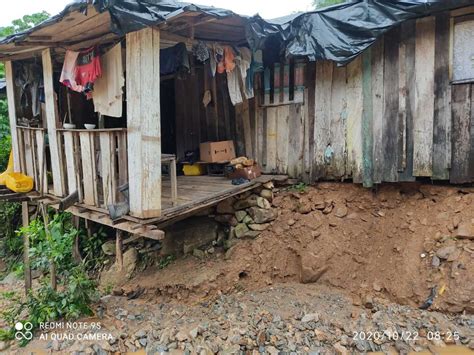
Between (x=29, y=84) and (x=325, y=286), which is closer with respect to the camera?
(x=325, y=286)

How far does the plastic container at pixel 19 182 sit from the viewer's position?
17.9 ft

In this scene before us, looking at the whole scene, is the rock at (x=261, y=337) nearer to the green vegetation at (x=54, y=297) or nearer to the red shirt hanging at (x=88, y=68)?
the green vegetation at (x=54, y=297)

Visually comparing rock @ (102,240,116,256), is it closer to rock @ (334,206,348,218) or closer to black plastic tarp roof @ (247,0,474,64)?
rock @ (334,206,348,218)

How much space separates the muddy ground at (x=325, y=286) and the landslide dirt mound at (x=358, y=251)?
0.5 inches

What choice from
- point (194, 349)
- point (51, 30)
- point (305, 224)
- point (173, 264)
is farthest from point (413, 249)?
point (51, 30)

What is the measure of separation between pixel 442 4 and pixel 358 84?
51.5 inches

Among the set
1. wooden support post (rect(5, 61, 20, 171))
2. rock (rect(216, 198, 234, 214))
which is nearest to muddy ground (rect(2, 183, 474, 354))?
rock (rect(216, 198, 234, 214))

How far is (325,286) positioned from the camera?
4633 mm

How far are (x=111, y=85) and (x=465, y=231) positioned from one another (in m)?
4.59

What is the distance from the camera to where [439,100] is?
14.0 ft

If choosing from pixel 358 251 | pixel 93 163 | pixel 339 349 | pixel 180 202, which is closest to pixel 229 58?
pixel 180 202

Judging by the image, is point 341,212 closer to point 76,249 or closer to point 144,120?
point 144,120

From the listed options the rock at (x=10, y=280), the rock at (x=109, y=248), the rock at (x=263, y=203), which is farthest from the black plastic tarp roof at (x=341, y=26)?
the rock at (x=10, y=280)

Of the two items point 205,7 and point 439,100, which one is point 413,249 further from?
point 205,7
